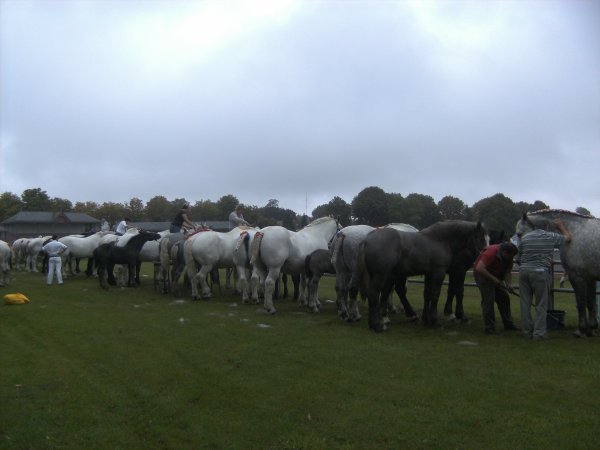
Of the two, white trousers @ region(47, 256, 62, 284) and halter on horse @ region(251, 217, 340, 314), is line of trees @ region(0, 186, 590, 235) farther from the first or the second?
white trousers @ region(47, 256, 62, 284)

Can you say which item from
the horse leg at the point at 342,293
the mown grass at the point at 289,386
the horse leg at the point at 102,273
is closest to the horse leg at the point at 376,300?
the mown grass at the point at 289,386

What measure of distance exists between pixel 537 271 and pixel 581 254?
1.04 m

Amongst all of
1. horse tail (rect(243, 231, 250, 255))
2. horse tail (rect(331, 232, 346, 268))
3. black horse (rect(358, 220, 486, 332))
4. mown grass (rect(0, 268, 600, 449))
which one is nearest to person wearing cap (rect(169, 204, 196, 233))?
horse tail (rect(243, 231, 250, 255))

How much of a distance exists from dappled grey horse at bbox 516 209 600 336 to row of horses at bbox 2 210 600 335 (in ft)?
0.05

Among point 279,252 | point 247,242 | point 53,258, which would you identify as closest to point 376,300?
point 279,252

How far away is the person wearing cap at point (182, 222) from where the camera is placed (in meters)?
18.3

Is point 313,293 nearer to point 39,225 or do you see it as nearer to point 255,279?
point 255,279

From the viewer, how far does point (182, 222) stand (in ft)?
62.1

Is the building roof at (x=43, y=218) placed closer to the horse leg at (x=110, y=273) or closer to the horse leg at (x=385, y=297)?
the horse leg at (x=110, y=273)

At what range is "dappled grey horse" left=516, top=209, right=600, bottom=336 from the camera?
929 cm

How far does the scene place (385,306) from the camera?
10.8 meters

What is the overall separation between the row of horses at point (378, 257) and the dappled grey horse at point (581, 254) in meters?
0.02

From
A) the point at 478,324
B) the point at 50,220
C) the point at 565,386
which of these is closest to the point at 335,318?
the point at 478,324

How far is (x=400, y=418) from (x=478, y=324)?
6.25m
